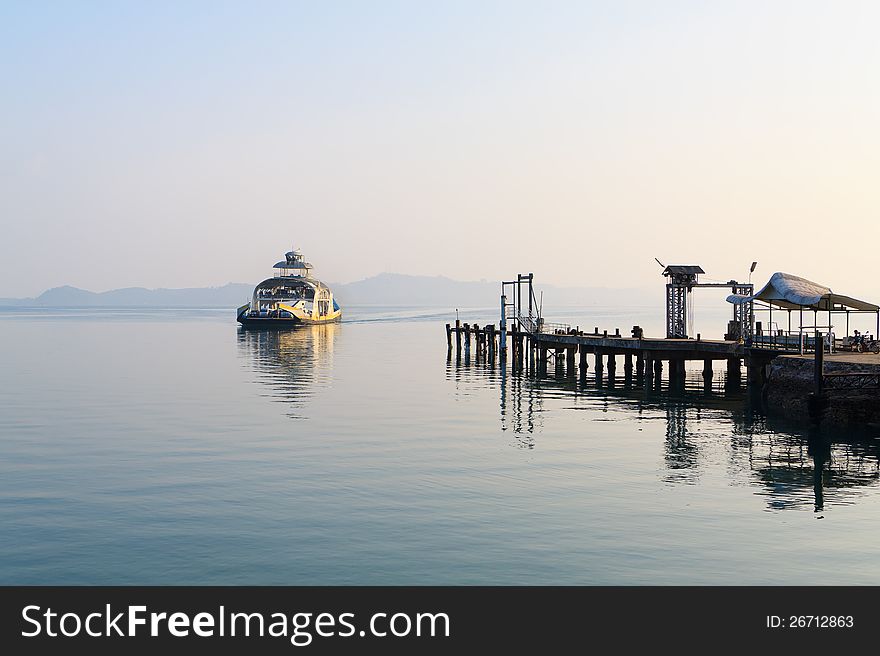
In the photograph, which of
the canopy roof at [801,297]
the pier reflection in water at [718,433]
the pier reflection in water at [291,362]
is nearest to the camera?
the pier reflection in water at [718,433]

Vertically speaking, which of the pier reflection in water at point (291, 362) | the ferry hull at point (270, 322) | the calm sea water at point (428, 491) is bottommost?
the calm sea water at point (428, 491)

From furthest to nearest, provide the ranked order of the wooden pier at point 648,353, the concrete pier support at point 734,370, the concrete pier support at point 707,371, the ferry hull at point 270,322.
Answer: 1. the ferry hull at point 270,322
2. the concrete pier support at point 707,371
3. the concrete pier support at point 734,370
4. the wooden pier at point 648,353

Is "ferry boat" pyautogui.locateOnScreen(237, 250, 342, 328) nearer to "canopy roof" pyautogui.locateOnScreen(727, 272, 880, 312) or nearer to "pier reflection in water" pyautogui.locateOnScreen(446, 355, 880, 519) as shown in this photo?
"pier reflection in water" pyautogui.locateOnScreen(446, 355, 880, 519)

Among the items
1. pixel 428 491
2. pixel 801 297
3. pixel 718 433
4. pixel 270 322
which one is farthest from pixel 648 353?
pixel 270 322

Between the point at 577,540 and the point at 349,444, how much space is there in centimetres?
1314

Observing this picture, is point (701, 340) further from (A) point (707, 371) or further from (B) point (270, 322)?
(B) point (270, 322)

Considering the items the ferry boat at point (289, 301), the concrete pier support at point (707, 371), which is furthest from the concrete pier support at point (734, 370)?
the ferry boat at point (289, 301)

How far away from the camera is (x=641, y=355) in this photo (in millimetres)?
51625

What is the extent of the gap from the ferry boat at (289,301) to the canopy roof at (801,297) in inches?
3632

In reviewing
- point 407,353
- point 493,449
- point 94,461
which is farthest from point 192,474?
point 407,353

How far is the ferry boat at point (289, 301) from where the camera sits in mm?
125812

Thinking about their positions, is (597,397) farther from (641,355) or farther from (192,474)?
(192,474)

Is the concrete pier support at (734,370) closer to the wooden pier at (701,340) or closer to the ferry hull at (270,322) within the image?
the wooden pier at (701,340)

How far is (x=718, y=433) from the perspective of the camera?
32312 mm
